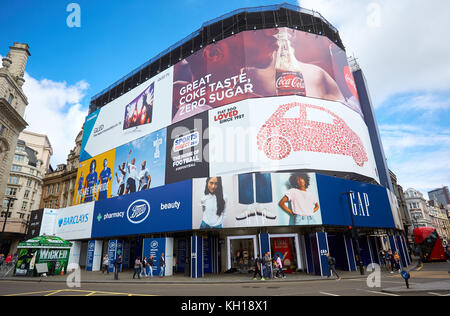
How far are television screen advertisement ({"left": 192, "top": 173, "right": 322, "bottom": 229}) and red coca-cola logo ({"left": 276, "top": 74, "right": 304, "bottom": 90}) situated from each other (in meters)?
11.0

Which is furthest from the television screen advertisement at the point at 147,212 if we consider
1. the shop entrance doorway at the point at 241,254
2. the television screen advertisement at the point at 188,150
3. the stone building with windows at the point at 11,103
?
the stone building with windows at the point at 11,103

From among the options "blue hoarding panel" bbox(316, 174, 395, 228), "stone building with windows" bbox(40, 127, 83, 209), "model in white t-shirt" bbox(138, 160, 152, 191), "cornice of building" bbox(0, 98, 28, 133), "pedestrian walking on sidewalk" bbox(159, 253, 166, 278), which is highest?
"cornice of building" bbox(0, 98, 28, 133)

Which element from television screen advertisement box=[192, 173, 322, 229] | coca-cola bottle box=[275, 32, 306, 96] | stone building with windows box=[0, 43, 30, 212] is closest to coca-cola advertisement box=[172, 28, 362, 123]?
coca-cola bottle box=[275, 32, 306, 96]

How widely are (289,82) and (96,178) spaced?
30.0 m

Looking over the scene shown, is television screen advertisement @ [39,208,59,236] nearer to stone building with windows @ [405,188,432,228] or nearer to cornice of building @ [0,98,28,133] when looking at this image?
cornice of building @ [0,98,28,133]

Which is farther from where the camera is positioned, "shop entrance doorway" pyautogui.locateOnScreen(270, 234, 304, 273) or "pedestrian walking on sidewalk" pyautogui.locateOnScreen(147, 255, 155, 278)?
"shop entrance doorway" pyautogui.locateOnScreen(270, 234, 304, 273)

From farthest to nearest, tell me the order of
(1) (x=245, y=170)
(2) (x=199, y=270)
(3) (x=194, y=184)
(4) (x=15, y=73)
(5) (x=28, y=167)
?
(5) (x=28, y=167), (4) (x=15, y=73), (1) (x=245, y=170), (3) (x=194, y=184), (2) (x=199, y=270)

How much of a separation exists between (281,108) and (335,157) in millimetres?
7434

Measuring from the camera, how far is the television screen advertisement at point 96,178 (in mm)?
36312

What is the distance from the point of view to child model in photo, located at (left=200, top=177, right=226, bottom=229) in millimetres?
21672

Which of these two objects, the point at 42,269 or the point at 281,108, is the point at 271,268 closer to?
the point at 281,108

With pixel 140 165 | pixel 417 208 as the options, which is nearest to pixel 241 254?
pixel 140 165
